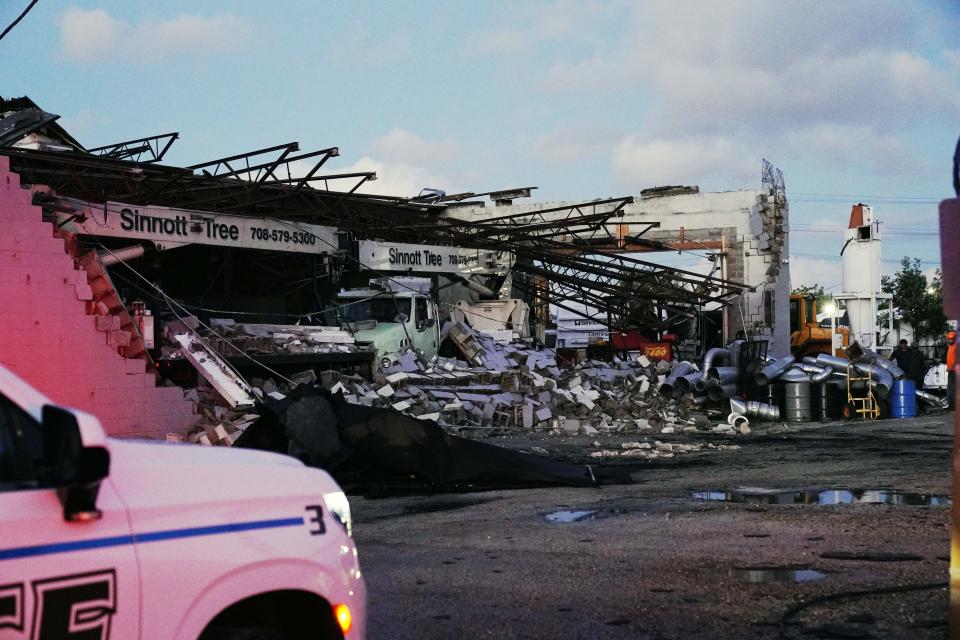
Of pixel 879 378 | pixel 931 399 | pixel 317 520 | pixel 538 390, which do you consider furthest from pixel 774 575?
pixel 931 399

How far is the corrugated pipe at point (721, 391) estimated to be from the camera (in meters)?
26.6

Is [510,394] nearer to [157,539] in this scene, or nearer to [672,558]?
[672,558]

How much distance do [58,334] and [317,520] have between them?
45.4 feet

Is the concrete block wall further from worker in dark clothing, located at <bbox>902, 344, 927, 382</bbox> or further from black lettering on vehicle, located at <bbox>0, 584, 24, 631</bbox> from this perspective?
worker in dark clothing, located at <bbox>902, 344, 927, 382</bbox>

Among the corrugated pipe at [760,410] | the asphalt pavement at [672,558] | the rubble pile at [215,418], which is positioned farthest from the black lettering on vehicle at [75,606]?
the corrugated pipe at [760,410]

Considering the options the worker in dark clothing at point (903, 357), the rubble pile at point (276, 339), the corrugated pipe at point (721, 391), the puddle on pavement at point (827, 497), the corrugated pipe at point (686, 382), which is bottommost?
the puddle on pavement at point (827, 497)

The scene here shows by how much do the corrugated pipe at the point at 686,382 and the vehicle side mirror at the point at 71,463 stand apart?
2508 centimetres

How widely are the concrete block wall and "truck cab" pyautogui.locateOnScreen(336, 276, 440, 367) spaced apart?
28.4 feet

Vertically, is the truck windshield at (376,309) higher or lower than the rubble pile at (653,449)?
higher

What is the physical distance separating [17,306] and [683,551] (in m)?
11.2

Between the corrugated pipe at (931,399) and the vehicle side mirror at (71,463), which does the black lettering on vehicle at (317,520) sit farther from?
the corrugated pipe at (931,399)

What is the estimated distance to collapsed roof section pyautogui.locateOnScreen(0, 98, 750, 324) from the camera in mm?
21375

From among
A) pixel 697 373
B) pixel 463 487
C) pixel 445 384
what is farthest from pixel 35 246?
pixel 697 373

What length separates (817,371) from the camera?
87.2 feet
